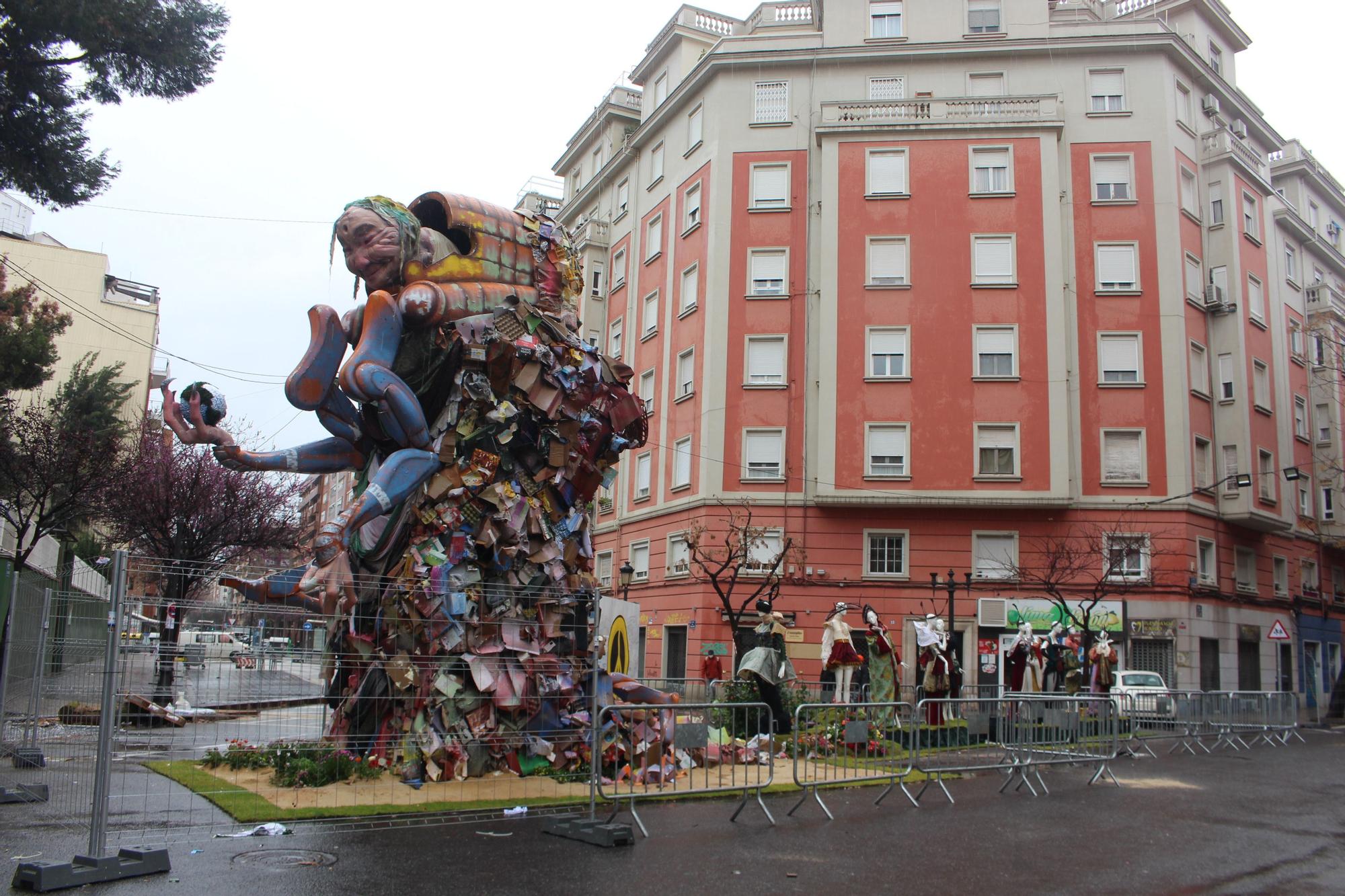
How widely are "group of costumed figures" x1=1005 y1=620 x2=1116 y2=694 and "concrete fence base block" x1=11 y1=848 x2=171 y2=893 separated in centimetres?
1603

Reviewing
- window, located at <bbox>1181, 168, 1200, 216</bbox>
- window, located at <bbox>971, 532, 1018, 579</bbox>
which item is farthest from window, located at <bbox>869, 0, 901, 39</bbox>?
window, located at <bbox>971, 532, 1018, 579</bbox>

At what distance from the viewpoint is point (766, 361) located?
108ft

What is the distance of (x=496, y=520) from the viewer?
11023 millimetres

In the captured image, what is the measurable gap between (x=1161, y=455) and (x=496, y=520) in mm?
25153

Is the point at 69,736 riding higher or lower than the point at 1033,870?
higher

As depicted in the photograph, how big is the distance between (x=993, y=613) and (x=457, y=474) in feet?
73.4

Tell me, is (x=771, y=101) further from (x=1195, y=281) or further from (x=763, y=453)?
(x=1195, y=281)

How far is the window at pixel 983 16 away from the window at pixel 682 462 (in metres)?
16.3

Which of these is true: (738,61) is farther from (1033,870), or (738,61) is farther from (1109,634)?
(1033,870)

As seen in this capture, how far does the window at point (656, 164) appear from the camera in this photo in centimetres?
3828

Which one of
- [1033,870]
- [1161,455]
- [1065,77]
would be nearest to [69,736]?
[1033,870]

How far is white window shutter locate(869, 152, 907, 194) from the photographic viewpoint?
32.4 meters

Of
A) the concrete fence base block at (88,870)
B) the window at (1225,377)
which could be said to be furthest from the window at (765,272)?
the concrete fence base block at (88,870)

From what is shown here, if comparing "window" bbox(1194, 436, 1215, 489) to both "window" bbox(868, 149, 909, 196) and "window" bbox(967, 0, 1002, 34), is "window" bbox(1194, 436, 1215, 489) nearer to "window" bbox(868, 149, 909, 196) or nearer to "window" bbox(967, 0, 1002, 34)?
"window" bbox(868, 149, 909, 196)
